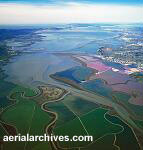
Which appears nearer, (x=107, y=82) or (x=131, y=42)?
(x=107, y=82)

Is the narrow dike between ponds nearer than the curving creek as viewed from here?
Yes

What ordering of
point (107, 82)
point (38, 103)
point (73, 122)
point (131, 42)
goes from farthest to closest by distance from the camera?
point (131, 42)
point (107, 82)
point (38, 103)
point (73, 122)

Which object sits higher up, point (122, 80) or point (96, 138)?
point (122, 80)

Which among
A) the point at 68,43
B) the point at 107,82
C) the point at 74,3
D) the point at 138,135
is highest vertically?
the point at 74,3

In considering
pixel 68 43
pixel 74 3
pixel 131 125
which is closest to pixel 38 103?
pixel 131 125

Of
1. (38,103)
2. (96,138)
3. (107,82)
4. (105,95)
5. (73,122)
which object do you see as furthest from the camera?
(107,82)

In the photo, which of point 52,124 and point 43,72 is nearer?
point 52,124

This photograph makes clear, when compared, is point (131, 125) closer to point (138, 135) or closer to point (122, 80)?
point (138, 135)

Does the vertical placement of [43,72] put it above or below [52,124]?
above

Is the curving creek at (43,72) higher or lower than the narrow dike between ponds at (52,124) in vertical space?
higher

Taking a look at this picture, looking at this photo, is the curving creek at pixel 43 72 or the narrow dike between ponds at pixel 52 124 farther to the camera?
the curving creek at pixel 43 72

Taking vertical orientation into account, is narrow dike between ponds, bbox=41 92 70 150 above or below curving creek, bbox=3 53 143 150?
below
